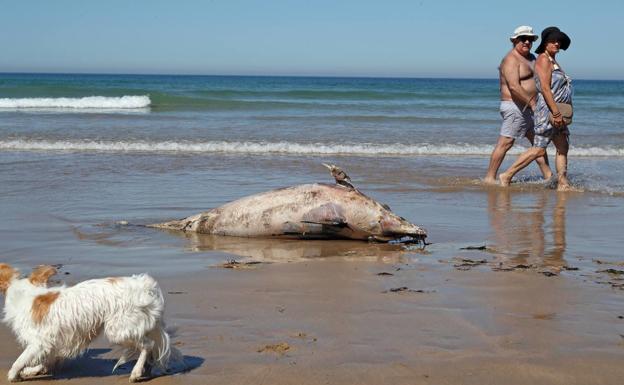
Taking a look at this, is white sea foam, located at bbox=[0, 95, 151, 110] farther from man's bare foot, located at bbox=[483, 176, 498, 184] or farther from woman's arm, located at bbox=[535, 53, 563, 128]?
woman's arm, located at bbox=[535, 53, 563, 128]

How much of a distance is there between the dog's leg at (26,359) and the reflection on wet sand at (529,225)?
340cm

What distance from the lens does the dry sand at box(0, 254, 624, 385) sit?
11.2 ft

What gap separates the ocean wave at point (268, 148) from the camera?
1355cm

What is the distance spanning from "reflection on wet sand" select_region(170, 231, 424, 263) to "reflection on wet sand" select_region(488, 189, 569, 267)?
33.9 inches

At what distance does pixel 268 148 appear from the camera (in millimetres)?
14016

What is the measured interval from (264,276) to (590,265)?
225 centimetres

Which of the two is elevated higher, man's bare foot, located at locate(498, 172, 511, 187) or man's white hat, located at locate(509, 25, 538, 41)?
man's white hat, located at locate(509, 25, 538, 41)

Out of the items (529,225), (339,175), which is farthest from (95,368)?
(529,225)

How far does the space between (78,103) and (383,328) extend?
86.4ft

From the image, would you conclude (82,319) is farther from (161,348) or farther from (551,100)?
(551,100)

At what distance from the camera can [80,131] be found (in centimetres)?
1647

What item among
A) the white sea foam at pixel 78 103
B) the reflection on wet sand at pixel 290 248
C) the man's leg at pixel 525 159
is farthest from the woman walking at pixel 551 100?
the white sea foam at pixel 78 103

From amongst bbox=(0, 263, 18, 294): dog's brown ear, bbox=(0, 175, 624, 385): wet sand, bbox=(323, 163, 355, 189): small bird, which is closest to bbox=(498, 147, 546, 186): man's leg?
bbox=(0, 175, 624, 385): wet sand

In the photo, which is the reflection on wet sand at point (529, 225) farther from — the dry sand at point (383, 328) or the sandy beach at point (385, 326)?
the dry sand at point (383, 328)
